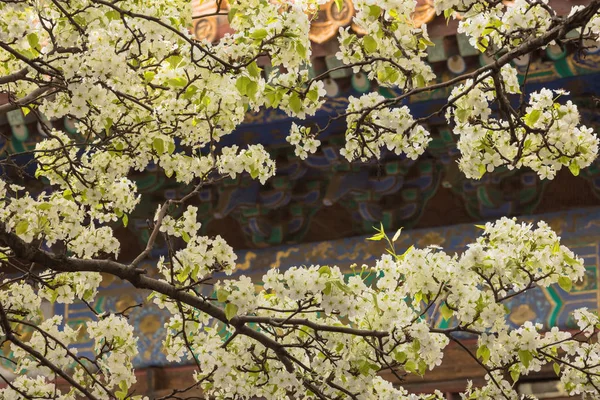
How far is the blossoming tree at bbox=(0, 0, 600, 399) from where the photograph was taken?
4.48 meters

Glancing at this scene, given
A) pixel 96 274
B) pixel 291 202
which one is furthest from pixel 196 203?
pixel 96 274

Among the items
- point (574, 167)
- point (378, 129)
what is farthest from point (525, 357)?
point (378, 129)

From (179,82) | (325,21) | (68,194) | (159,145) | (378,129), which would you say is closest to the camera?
(378,129)

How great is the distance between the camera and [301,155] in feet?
16.2

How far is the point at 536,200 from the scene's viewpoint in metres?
8.23

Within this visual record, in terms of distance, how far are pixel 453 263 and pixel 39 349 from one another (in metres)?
2.24

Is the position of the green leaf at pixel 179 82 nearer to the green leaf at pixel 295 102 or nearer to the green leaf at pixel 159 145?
the green leaf at pixel 159 145

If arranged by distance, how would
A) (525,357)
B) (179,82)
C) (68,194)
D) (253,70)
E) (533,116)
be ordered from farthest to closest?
(68,194) < (179,82) < (525,357) < (533,116) < (253,70)

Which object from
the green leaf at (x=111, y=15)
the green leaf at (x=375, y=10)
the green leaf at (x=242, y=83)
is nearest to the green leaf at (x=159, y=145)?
the green leaf at (x=111, y=15)

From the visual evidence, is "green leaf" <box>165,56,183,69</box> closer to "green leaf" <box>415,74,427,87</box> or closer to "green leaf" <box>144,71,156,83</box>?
"green leaf" <box>144,71,156,83</box>

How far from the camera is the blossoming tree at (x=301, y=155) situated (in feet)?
14.7

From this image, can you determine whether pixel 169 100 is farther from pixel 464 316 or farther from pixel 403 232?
pixel 403 232

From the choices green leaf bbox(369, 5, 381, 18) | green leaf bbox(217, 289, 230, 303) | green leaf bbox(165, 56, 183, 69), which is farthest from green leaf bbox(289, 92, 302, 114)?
green leaf bbox(217, 289, 230, 303)

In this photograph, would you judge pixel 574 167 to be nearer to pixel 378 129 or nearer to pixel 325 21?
pixel 378 129
